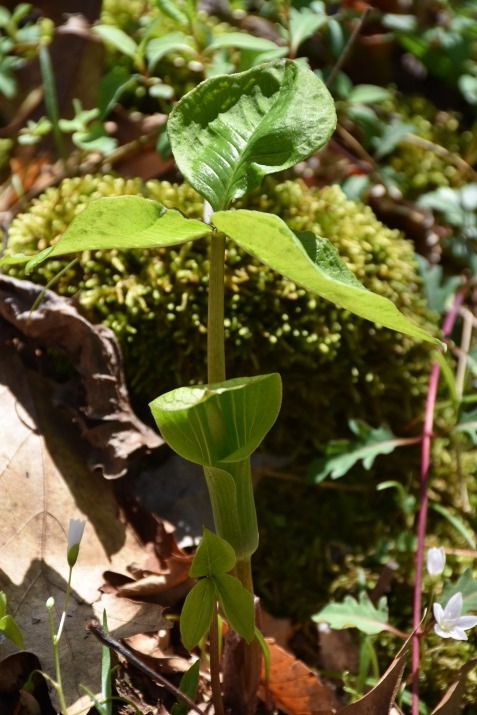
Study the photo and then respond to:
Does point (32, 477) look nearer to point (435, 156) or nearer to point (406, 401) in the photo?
point (406, 401)

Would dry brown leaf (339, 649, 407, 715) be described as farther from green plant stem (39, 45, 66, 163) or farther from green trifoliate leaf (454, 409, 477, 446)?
green plant stem (39, 45, 66, 163)

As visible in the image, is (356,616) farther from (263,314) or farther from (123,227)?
Result: (123,227)

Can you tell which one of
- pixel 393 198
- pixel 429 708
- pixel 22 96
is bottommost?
pixel 429 708

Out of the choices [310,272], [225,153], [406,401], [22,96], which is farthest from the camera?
[22,96]

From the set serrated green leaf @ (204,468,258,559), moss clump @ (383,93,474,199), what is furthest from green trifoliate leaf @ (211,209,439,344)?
moss clump @ (383,93,474,199)

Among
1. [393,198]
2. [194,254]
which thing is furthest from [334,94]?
[194,254]
